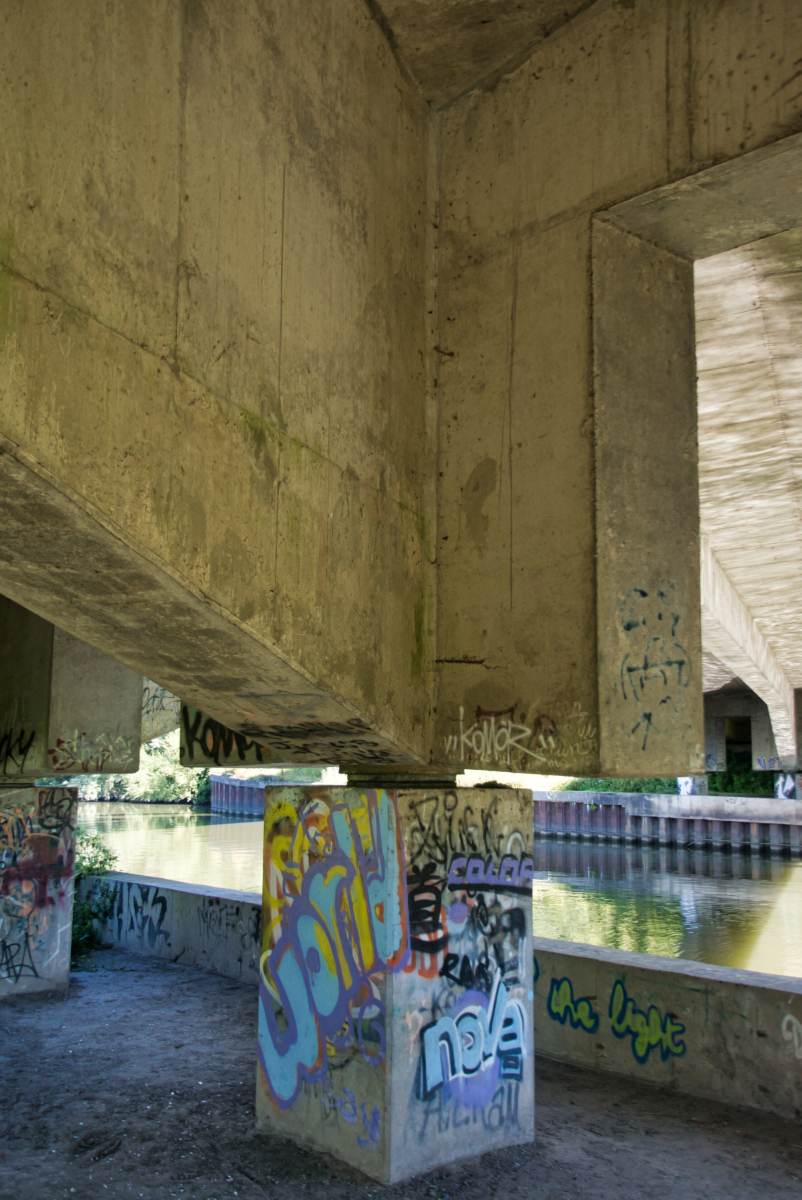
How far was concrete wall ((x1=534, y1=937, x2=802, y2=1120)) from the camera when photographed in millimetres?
6066

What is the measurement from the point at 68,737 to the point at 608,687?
20.2ft

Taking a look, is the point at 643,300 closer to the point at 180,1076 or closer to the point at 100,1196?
the point at 100,1196

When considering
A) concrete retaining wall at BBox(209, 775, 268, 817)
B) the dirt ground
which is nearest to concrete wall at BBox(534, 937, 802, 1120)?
the dirt ground

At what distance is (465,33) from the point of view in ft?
17.4

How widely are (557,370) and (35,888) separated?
325 inches

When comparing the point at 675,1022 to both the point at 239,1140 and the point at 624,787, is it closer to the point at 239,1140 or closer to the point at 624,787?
the point at 239,1140

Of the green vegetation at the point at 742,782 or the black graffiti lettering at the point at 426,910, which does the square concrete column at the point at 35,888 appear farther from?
the green vegetation at the point at 742,782

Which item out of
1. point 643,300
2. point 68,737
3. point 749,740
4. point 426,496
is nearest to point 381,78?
point 643,300

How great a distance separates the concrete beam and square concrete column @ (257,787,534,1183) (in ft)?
35.9

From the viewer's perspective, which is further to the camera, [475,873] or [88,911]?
[88,911]

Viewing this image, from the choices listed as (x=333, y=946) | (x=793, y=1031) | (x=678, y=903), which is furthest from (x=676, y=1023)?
(x=678, y=903)

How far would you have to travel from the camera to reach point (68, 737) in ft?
29.0

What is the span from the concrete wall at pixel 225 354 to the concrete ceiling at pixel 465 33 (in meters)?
0.18

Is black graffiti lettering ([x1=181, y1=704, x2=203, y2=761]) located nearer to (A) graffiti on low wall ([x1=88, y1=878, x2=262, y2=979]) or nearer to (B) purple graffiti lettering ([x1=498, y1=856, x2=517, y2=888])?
(B) purple graffiti lettering ([x1=498, y1=856, x2=517, y2=888])
